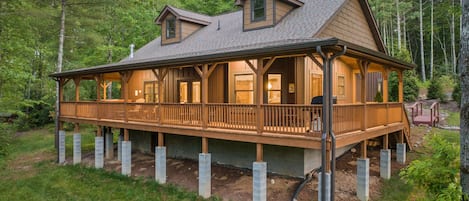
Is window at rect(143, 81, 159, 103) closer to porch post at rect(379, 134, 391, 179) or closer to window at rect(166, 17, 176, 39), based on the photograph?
window at rect(166, 17, 176, 39)

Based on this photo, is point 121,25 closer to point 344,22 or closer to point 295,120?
point 344,22

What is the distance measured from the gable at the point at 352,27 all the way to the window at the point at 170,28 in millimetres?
8740

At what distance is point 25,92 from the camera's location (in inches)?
1065

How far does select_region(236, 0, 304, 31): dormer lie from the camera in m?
12.8

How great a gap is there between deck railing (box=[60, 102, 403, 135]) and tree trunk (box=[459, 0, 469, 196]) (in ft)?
9.48

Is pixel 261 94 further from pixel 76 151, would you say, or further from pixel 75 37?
pixel 75 37

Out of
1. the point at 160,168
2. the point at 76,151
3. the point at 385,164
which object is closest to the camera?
the point at 385,164

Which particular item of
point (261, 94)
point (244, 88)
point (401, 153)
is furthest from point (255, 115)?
point (401, 153)

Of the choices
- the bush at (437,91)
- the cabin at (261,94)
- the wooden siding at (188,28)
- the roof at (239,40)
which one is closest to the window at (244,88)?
the cabin at (261,94)

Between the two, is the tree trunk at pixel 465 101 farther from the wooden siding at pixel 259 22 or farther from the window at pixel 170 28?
the window at pixel 170 28

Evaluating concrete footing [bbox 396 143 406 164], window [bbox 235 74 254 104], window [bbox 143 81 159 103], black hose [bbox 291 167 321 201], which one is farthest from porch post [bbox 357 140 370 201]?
window [bbox 143 81 159 103]

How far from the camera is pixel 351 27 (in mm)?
13461

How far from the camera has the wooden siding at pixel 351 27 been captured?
39.4ft

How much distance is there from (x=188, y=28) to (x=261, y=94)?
9.73 meters
